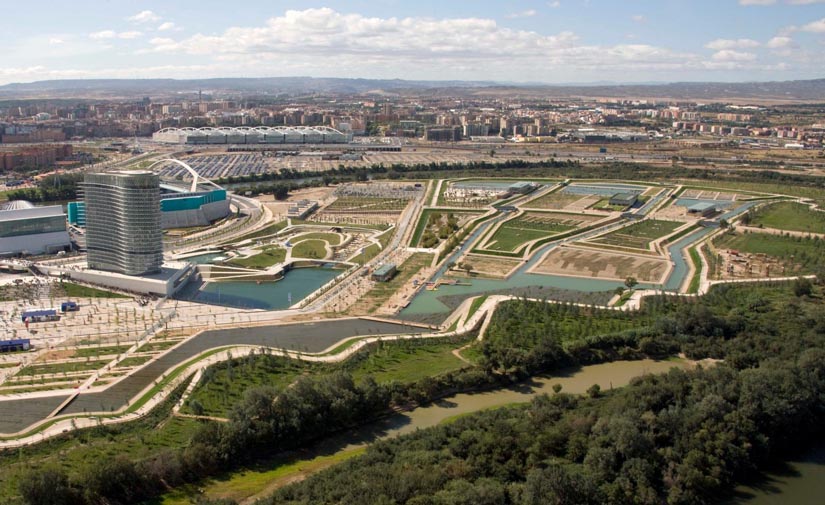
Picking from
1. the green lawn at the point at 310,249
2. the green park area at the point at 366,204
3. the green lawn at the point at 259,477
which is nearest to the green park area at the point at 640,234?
the green park area at the point at 366,204

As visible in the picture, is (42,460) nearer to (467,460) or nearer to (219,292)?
(467,460)

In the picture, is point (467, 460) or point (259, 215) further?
point (259, 215)

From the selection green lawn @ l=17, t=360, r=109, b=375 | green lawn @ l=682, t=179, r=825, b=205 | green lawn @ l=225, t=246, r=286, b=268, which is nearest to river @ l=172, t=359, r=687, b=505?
green lawn @ l=17, t=360, r=109, b=375

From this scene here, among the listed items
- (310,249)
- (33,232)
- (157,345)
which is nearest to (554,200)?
(310,249)

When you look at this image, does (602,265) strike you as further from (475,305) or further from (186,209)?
(186,209)

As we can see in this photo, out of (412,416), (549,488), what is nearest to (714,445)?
(549,488)

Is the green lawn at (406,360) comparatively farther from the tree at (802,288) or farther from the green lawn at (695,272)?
the tree at (802,288)
